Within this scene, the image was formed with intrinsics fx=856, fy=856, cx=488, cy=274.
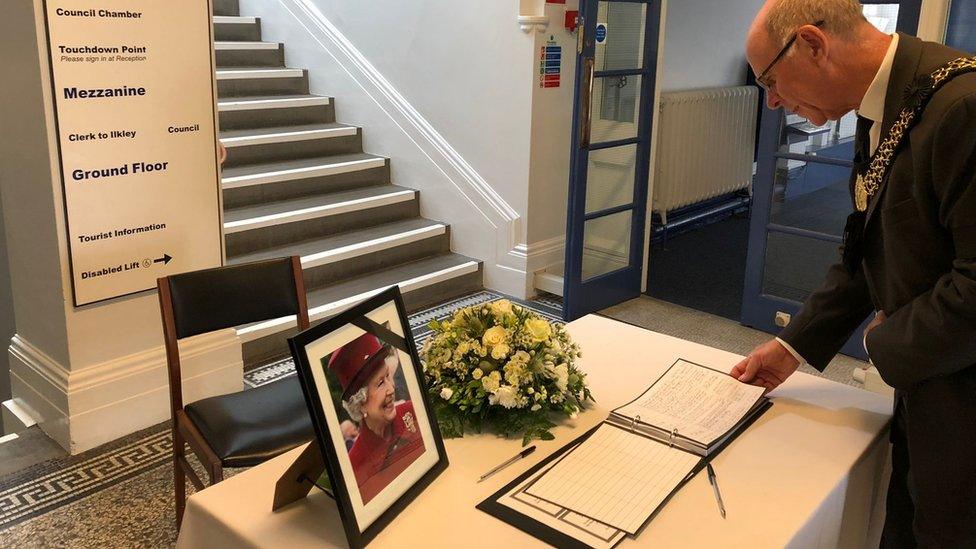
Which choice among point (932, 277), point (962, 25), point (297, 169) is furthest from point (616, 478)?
point (297, 169)

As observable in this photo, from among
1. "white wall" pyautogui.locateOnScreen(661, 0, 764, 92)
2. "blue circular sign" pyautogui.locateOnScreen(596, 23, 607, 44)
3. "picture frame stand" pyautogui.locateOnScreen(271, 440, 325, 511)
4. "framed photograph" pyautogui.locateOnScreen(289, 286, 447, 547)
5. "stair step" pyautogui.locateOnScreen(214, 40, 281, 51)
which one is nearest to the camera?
"framed photograph" pyautogui.locateOnScreen(289, 286, 447, 547)

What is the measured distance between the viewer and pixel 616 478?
1574mm

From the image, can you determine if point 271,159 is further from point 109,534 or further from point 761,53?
point 761,53

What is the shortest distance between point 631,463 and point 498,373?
306 millimetres

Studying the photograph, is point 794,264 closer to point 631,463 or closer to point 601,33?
point 601,33

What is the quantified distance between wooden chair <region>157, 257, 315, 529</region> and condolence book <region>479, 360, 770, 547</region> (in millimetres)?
1025

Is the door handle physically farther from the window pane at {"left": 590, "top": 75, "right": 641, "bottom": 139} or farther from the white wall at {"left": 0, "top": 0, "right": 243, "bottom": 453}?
the white wall at {"left": 0, "top": 0, "right": 243, "bottom": 453}

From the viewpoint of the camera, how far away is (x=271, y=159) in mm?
5281

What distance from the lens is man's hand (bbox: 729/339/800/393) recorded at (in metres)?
1.95

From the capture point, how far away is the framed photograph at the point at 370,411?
4.31 ft

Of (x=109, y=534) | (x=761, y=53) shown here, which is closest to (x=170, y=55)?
(x=109, y=534)

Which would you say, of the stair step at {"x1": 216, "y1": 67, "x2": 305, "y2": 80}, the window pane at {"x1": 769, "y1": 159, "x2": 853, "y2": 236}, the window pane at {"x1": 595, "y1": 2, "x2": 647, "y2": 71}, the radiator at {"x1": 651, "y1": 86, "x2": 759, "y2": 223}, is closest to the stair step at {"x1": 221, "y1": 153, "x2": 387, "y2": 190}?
the stair step at {"x1": 216, "y1": 67, "x2": 305, "y2": 80}

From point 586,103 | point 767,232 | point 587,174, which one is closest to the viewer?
point 586,103

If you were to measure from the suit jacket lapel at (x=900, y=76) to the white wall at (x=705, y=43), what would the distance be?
507cm
